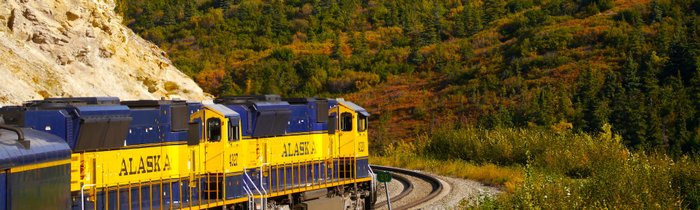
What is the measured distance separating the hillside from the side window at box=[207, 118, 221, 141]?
26827 millimetres

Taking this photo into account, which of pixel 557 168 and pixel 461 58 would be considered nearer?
pixel 557 168

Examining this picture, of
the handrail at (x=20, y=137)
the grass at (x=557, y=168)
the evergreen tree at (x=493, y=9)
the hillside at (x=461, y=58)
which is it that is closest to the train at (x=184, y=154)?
the handrail at (x=20, y=137)

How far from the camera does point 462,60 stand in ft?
232

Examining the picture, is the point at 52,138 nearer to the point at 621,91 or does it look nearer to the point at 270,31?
the point at 621,91

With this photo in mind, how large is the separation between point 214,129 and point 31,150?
23.7 feet

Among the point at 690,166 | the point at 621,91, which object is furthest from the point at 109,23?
the point at 621,91

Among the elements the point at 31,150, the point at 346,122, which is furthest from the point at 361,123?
the point at 31,150

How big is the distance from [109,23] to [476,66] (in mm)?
39009

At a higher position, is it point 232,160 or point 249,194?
point 232,160

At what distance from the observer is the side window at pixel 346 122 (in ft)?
76.5

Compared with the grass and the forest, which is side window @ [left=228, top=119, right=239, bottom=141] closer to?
the grass

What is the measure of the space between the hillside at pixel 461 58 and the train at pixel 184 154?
21.9m

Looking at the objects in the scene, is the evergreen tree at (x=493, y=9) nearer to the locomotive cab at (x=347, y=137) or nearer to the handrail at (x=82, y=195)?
the locomotive cab at (x=347, y=137)

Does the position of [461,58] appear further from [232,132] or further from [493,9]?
[232,132]
